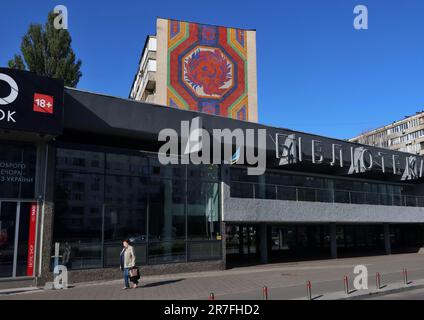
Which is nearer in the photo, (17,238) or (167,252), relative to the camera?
(17,238)

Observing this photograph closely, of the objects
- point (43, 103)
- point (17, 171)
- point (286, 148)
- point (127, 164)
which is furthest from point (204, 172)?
point (17, 171)

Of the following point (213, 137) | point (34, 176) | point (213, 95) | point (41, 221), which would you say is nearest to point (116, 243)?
point (41, 221)

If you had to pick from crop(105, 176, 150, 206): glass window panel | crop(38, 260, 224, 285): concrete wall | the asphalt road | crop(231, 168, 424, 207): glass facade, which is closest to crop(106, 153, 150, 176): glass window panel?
crop(105, 176, 150, 206): glass window panel

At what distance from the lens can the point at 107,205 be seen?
17.5 meters

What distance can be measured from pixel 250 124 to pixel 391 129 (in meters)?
86.1

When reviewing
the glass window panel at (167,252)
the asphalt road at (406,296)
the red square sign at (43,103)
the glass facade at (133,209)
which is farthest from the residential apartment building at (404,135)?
the red square sign at (43,103)

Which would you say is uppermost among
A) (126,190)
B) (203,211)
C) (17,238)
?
(126,190)

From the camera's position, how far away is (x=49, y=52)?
99.8 feet

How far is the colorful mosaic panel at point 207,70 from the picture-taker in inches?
1501

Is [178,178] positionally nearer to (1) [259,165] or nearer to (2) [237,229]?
(1) [259,165]

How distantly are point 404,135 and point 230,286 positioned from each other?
3512 inches

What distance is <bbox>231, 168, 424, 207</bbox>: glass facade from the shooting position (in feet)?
77.4

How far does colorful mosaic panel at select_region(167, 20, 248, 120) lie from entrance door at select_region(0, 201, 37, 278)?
23422mm

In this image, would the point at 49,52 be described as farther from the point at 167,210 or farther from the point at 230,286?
the point at 230,286
